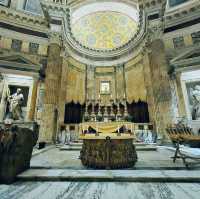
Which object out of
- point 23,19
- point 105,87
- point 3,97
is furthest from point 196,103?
point 23,19

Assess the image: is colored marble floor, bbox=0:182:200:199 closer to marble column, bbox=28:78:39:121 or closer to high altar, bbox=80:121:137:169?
high altar, bbox=80:121:137:169

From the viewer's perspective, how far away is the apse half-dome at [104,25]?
57.8 feet

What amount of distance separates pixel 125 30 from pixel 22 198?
64.3 ft

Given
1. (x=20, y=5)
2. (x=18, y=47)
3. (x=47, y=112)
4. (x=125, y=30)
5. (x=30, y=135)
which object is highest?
(x=125, y=30)

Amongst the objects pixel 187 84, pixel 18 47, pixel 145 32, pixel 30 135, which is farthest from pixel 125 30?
pixel 30 135

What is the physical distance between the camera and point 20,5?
12656 mm

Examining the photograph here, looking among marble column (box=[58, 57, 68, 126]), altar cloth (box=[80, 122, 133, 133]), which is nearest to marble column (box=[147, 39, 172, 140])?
altar cloth (box=[80, 122, 133, 133])

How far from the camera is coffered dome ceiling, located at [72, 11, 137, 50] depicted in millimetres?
18062

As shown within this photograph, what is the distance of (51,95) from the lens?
10047mm

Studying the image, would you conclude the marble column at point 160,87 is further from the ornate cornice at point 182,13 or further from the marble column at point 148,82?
the ornate cornice at point 182,13

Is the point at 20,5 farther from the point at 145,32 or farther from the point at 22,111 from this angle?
the point at 145,32

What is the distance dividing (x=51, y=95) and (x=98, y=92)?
22.3 feet

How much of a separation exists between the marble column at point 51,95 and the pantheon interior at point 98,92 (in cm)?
7

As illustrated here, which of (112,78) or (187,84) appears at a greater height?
(112,78)
